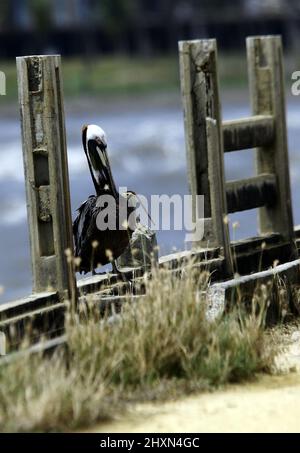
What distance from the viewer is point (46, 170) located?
9.80m

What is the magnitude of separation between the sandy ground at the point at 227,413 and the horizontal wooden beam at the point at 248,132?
12.1 feet

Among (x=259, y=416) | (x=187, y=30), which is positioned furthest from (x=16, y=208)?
(x=187, y=30)

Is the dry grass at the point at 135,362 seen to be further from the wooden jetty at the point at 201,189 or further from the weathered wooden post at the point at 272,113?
the weathered wooden post at the point at 272,113

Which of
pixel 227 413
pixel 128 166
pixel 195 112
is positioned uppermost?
pixel 128 166

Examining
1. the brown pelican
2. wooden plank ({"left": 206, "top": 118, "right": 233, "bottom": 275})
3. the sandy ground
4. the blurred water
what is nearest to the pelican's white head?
the brown pelican

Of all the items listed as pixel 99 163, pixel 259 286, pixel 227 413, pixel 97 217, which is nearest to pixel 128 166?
pixel 99 163

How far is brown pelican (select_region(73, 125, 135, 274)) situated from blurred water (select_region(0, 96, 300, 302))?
228 inches

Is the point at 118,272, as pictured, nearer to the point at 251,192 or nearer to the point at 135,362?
the point at 251,192

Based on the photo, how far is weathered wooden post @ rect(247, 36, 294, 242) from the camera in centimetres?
1235

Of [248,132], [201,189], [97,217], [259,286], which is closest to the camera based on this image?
[259,286]

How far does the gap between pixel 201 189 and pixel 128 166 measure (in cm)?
3434

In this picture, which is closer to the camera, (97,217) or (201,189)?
(97,217)

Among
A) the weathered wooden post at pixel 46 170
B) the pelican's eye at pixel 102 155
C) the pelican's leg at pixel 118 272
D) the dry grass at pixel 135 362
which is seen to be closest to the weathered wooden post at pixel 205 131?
the pelican's leg at pixel 118 272

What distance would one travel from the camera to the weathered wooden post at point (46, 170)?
31.8 feet
